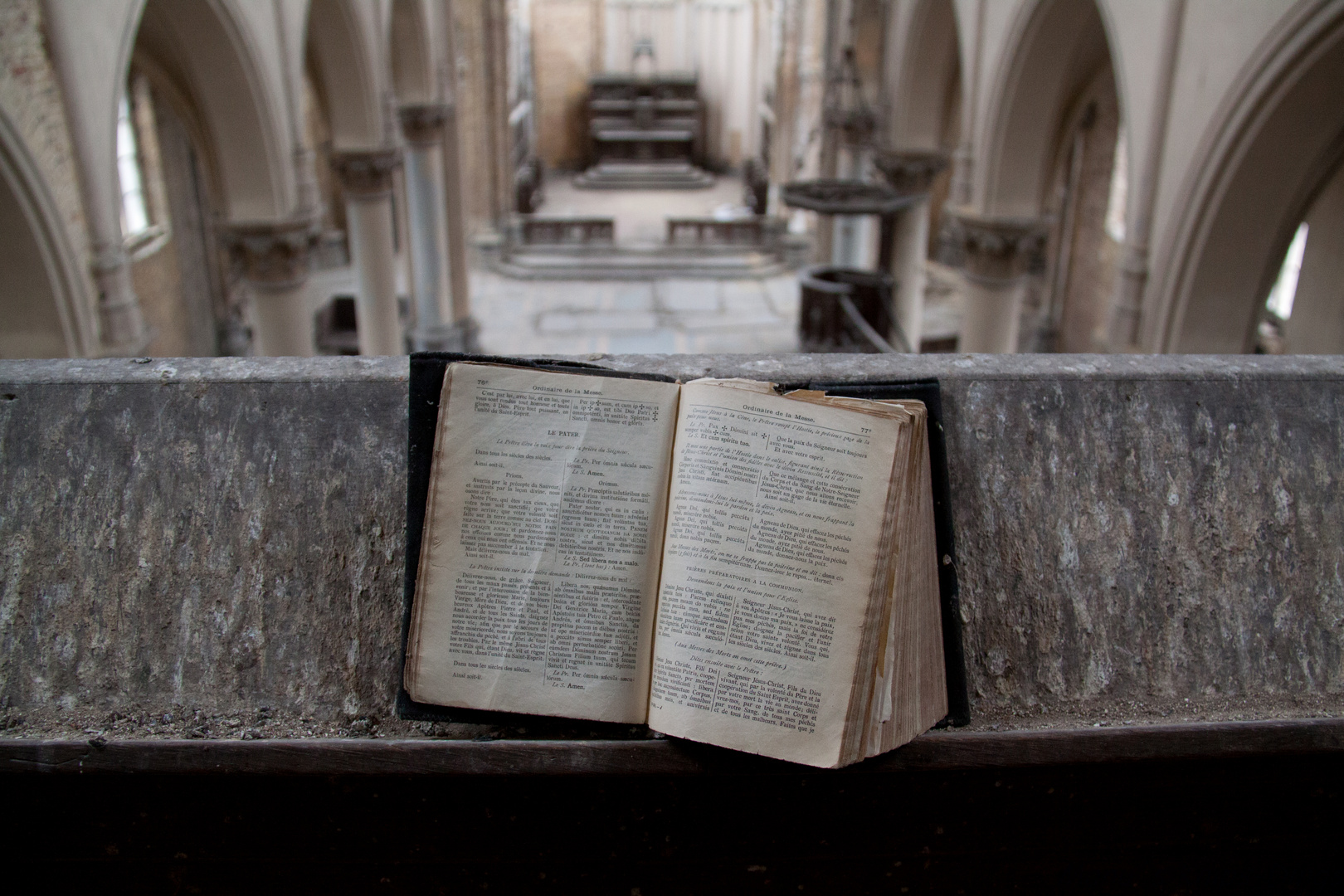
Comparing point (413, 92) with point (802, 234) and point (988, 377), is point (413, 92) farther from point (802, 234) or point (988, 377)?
point (988, 377)

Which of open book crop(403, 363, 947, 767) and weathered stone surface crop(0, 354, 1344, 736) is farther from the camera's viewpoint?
weathered stone surface crop(0, 354, 1344, 736)

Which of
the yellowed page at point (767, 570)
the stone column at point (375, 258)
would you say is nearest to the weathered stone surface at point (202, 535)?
the yellowed page at point (767, 570)

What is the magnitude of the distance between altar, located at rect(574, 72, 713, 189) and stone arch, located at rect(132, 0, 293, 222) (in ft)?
56.5

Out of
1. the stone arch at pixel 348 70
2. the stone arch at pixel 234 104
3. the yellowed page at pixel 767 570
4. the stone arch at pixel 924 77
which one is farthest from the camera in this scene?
the stone arch at pixel 924 77

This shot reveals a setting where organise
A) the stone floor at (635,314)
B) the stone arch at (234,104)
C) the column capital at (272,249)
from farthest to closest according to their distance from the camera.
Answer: the stone floor at (635,314) → the column capital at (272,249) → the stone arch at (234,104)

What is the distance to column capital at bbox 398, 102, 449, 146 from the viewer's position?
38.2 ft

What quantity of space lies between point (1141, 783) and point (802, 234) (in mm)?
16763

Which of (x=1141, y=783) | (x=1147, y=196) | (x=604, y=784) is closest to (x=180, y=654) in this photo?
(x=604, y=784)

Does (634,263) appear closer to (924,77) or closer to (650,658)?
(924,77)

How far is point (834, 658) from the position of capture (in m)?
1.54

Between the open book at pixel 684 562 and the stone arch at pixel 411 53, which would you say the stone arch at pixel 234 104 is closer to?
the stone arch at pixel 411 53

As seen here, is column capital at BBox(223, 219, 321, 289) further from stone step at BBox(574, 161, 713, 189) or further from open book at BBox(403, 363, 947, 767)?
stone step at BBox(574, 161, 713, 189)

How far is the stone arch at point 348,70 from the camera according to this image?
29.0ft

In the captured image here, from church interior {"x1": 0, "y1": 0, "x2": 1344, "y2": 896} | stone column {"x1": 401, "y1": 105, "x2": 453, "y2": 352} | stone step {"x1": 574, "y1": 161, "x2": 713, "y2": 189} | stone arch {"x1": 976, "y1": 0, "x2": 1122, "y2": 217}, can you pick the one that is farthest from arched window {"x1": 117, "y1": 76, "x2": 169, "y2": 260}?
stone step {"x1": 574, "y1": 161, "x2": 713, "y2": 189}
